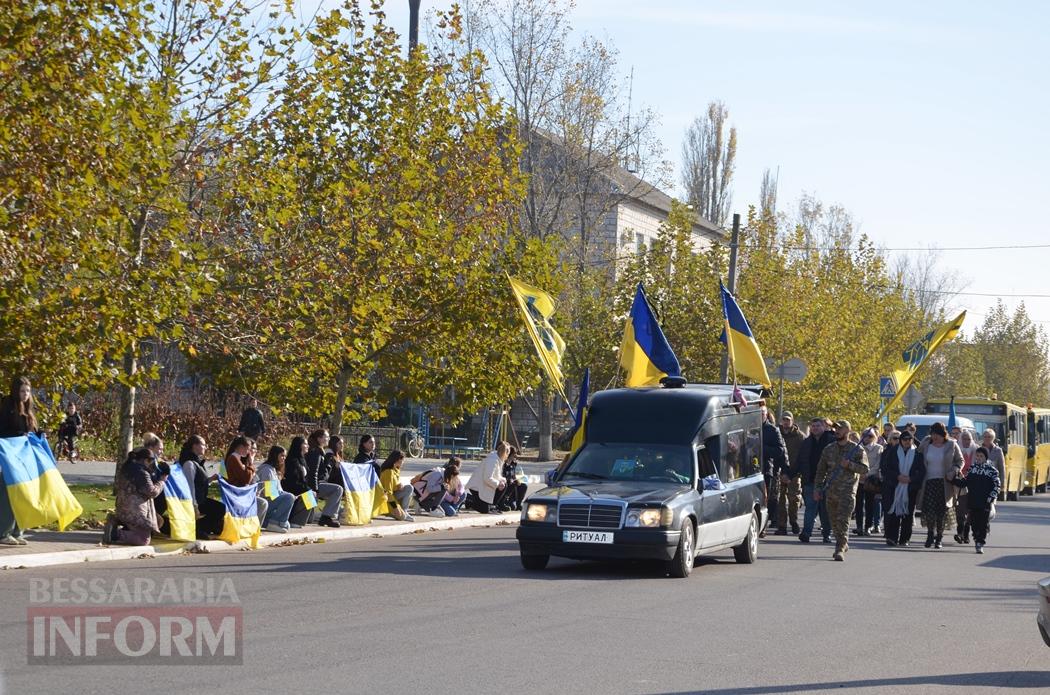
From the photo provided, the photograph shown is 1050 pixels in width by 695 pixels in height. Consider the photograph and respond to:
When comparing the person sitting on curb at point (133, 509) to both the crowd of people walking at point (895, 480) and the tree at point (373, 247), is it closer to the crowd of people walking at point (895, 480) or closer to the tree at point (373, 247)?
the tree at point (373, 247)

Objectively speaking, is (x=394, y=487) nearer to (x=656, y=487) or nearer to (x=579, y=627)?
(x=656, y=487)

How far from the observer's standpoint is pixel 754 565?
18.8 m

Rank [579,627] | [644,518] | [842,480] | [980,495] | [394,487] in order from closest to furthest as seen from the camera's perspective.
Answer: [579,627] < [644,518] < [842,480] < [980,495] < [394,487]

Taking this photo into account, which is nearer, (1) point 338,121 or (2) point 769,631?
(2) point 769,631

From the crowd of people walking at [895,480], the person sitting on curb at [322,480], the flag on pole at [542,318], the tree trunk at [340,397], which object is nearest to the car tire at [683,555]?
the crowd of people walking at [895,480]

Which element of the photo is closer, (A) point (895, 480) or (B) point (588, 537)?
(B) point (588, 537)

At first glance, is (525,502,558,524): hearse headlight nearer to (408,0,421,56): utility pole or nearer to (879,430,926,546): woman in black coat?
(879,430,926,546): woman in black coat

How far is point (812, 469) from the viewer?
2403 cm

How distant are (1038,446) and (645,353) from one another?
30634mm

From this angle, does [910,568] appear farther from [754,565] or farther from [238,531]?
[238,531]

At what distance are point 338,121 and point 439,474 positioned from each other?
6.67m

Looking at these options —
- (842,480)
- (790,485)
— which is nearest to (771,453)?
(790,485)

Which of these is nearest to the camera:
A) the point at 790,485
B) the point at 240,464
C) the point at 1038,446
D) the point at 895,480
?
the point at 240,464

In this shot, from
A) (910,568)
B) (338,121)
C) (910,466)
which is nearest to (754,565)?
(910,568)
